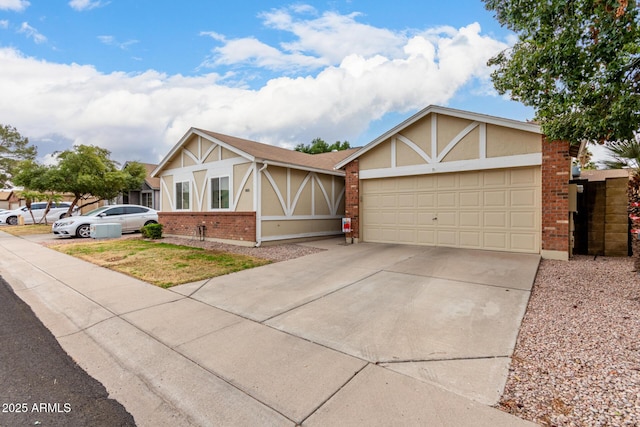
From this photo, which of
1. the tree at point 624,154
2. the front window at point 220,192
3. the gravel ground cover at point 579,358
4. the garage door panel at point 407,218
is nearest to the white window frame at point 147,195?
the front window at point 220,192

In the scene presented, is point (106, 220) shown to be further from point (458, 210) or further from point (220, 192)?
point (458, 210)

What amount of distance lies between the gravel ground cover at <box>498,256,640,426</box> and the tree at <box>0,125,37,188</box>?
147 feet

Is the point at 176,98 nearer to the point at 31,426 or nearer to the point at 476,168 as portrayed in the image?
the point at 476,168

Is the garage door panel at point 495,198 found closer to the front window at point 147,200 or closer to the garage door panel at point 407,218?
the garage door panel at point 407,218

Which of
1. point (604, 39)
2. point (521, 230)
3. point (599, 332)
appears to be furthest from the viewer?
point (521, 230)

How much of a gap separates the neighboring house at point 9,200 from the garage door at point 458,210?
43.4 m

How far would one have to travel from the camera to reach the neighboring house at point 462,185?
760cm

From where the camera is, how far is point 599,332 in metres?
3.41

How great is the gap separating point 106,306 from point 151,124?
19833mm

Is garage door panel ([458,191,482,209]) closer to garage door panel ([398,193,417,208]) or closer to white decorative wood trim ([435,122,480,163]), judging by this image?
white decorative wood trim ([435,122,480,163])

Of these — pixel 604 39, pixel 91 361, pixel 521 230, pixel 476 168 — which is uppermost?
pixel 604 39

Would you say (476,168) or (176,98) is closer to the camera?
(476,168)

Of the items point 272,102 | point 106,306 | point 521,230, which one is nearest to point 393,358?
point 106,306

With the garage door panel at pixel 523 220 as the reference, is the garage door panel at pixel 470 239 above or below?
below
